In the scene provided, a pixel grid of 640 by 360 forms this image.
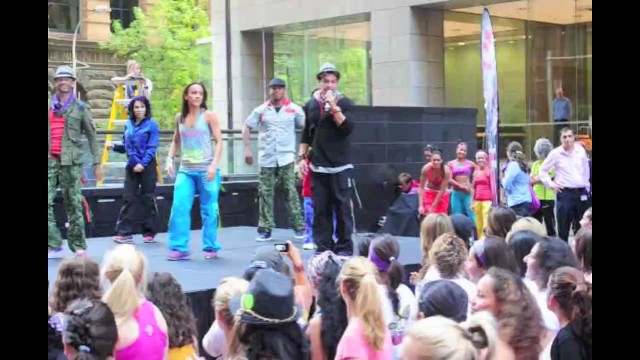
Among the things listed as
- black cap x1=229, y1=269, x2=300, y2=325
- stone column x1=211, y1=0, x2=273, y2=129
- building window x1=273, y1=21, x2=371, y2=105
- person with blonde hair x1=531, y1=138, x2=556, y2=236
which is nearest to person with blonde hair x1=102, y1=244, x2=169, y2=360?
black cap x1=229, y1=269, x2=300, y2=325

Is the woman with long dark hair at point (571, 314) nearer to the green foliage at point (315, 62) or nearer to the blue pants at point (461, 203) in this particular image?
the blue pants at point (461, 203)

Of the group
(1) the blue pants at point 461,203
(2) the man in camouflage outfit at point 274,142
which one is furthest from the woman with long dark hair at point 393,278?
(1) the blue pants at point 461,203

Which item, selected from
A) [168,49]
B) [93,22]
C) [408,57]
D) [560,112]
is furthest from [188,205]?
[93,22]

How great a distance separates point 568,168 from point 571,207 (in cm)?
48

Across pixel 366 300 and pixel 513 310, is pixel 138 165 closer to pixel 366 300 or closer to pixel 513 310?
pixel 366 300

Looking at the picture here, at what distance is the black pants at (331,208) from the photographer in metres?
8.66

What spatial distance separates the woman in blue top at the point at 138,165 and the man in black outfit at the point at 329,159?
97.4 inches

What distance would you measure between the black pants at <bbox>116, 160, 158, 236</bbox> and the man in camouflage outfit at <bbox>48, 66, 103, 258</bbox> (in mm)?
1791

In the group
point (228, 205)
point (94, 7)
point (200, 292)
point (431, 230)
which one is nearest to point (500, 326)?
point (431, 230)
